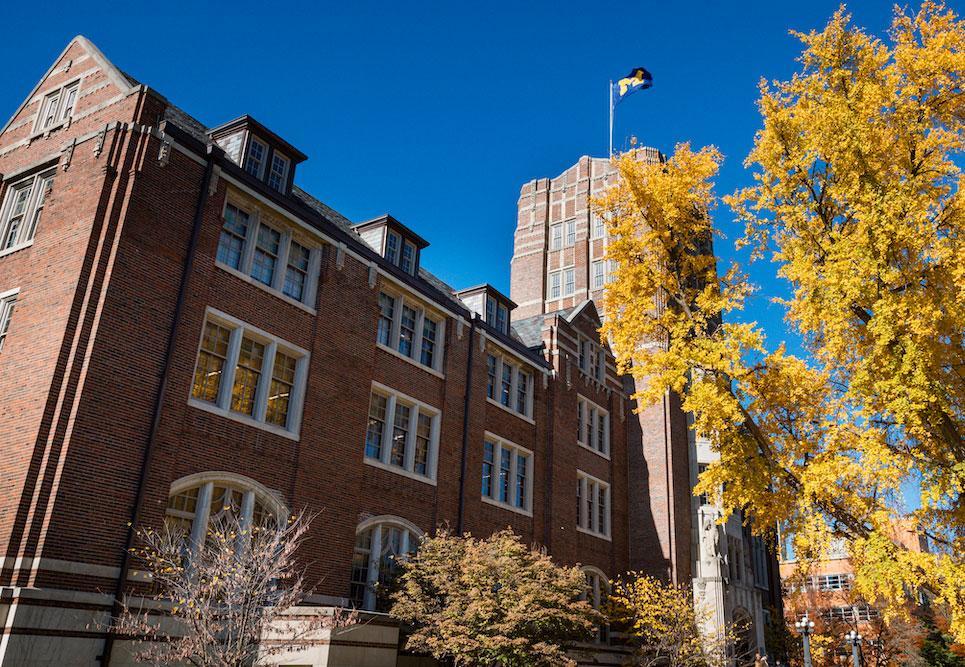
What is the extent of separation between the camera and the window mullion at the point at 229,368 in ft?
59.7

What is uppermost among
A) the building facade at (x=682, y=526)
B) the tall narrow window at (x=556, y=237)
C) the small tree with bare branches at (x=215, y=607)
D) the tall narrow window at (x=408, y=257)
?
the tall narrow window at (x=556, y=237)

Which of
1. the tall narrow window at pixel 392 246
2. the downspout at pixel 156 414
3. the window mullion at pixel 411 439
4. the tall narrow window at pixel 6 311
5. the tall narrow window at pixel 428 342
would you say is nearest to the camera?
the downspout at pixel 156 414

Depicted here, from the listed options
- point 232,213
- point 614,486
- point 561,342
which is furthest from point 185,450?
point 614,486

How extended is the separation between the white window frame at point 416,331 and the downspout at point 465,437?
137 cm

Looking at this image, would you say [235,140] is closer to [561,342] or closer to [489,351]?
[489,351]

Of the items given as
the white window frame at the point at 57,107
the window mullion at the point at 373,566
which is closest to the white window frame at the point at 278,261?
the white window frame at the point at 57,107

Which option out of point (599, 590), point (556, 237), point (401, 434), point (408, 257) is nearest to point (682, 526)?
point (599, 590)

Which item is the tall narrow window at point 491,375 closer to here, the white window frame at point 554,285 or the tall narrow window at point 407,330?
the tall narrow window at point 407,330

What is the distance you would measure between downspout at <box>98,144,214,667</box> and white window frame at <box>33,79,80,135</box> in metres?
4.17

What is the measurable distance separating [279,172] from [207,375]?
22.4 ft

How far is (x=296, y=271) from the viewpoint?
2106 cm

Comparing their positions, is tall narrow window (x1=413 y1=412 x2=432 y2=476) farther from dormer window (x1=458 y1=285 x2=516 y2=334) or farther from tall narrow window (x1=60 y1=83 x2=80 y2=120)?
tall narrow window (x1=60 y1=83 x2=80 y2=120)

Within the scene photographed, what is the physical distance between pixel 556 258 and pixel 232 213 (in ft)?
103

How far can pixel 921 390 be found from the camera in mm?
12461
